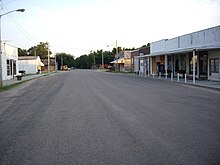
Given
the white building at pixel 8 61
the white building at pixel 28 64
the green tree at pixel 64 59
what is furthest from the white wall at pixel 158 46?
the green tree at pixel 64 59

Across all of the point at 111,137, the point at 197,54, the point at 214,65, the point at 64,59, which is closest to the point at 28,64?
the point at 197,54

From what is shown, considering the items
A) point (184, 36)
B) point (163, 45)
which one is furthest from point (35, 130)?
point (163, 45)

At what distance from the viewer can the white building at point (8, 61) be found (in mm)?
39950

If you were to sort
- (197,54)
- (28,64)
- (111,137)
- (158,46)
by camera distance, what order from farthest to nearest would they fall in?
(28,64)
(158,46)
(197,54)
(111,137)

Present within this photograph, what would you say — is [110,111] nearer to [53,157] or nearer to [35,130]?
[35,130]

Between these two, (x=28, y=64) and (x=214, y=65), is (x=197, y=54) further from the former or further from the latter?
(x=28, y=64)

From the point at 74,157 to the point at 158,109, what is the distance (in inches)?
253

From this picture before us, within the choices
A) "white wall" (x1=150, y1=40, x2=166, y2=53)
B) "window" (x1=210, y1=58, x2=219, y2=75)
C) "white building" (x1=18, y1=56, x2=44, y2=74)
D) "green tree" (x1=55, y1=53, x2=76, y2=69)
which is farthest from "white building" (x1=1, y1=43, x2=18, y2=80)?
"green tree" (x1=55, y1=53, x2=76, y2=69)

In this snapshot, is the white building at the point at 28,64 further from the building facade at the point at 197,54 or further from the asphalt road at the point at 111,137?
the asphalt road at the point at 111,137

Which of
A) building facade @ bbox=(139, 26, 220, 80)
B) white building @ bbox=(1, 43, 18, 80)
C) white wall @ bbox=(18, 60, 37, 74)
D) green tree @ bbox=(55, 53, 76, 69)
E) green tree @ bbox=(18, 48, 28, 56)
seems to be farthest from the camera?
green tree @ bbox=(55, 53, 76, 69)

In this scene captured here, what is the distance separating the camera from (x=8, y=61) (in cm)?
4353

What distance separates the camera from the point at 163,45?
44.2 m

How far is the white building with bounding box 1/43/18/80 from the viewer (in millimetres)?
39950

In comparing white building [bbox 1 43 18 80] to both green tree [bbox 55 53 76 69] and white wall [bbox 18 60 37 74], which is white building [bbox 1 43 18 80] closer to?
white wall [bbox 18 60 37 74]
